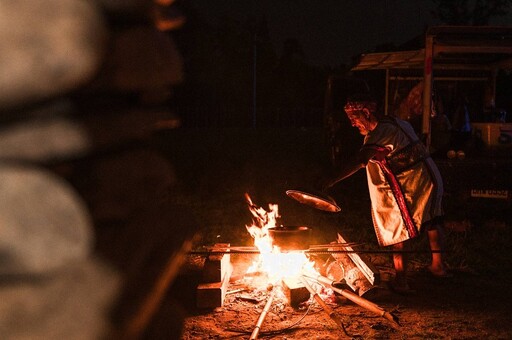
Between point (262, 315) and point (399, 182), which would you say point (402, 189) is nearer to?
point (399, 182)

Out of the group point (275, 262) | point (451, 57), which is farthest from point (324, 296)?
point (451, 57)

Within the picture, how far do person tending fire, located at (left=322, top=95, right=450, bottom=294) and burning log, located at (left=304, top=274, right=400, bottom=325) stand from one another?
0.67 metres

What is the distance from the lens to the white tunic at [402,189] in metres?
5.19

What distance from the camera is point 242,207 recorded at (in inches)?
392

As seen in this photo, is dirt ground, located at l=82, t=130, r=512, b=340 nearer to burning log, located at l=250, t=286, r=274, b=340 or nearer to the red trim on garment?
burning log, located at l=250, t=286, r=274, b=340

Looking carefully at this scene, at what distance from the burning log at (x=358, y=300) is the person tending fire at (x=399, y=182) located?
0.67m

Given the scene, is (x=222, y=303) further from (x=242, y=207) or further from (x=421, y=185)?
(x=242, y=207)

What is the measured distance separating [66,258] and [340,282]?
4.40m

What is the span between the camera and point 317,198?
4.64 metres

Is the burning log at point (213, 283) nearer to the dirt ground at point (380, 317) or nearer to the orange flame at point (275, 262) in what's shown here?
the dirt ground at point (380, 317)

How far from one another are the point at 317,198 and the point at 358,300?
1.05 meters

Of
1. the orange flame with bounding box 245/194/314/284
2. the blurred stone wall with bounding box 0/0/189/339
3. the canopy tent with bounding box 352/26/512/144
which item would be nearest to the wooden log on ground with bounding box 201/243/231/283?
the orange flame with bounding box 245/194/314/284

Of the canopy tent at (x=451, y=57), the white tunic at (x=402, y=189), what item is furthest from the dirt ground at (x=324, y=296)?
the canopy tent at (x=451, y=57)

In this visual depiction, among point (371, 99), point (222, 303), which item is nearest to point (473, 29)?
point (371, 99)
